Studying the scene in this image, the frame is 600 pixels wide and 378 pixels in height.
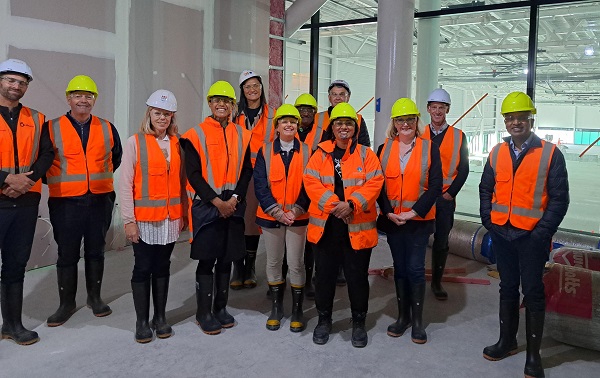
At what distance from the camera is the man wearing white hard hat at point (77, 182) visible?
347 centimetres

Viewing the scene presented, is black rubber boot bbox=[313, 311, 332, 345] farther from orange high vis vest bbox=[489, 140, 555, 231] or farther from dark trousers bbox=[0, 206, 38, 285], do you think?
dark trousers bbox=[0, 206, 38, 285]

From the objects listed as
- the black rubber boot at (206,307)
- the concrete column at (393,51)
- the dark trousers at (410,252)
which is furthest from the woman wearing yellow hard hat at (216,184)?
the concrete column at (393,51)

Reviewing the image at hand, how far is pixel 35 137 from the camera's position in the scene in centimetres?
326

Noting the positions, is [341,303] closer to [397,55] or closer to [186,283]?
[186,283]

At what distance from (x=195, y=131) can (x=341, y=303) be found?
1.88 m

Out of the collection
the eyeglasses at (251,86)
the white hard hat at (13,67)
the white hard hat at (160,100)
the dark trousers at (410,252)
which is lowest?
the dark trousers at (410,252)

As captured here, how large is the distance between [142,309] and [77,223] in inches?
31.1

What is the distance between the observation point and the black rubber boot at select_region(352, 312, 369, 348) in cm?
332

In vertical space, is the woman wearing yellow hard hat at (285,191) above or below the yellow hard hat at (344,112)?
below

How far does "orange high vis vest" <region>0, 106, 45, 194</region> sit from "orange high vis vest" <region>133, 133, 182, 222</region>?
27.2 inches

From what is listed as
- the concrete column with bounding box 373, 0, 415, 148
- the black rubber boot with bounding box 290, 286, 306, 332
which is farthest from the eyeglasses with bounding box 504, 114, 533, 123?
the concrete column with bounding box 373, 0, 415, 148

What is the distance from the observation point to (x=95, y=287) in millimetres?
3867

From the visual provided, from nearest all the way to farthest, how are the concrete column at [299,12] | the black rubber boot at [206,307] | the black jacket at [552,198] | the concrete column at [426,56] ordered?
the black jacket at [552,198] < the black rubber boot at [206,307] < the concrete column at [299,12] < the concrete column at [426,56]

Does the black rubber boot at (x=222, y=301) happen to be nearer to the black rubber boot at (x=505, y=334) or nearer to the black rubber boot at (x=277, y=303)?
the black rubber boot at (x=277, y=303)
